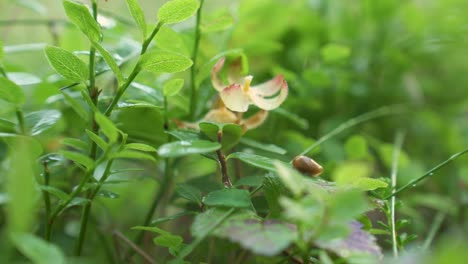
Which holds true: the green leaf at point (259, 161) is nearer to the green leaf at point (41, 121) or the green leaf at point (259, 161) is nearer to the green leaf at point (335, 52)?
the green leaf at point (41, 121)

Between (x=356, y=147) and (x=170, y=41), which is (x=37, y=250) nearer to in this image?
(x=170, y=41)

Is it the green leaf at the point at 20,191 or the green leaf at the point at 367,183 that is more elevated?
the green leaf at the point at 367,183

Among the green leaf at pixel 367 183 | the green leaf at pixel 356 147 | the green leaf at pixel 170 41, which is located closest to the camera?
the green leaf at pixel 367 183

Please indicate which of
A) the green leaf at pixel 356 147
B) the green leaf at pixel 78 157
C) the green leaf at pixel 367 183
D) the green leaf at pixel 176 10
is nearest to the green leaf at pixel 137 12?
the green leaf at pixel 176 10

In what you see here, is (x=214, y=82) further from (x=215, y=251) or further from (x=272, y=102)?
(x=215, y=251)

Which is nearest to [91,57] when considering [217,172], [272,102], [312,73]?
[272,102]

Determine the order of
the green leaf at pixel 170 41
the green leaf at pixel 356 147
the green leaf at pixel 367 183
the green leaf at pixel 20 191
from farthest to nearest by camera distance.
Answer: the green leaf at pixel 356 147 < the green leaf at pixel 170 41 < the green leaf at pixel 367 183 < the green leaf at pixel 20 191
